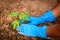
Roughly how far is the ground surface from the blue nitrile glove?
76 millimetres

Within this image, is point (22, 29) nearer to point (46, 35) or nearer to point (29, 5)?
point (46, 35)

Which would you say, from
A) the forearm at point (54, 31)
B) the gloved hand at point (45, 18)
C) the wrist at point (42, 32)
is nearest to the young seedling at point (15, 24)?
the gloved hand at point (45, 18)

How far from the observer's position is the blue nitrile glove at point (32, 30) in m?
2.16

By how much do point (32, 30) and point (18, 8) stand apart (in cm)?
61

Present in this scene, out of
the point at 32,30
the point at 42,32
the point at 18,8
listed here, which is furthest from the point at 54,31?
the point at 18,8

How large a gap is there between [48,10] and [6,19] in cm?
79

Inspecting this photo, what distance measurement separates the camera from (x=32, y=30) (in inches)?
87.1

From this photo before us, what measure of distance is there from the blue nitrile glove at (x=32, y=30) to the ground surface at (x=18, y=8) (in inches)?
3.0

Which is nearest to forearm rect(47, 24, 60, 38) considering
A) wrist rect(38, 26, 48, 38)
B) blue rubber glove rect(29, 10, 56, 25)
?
wrist rect(38, 26, 48, 38)

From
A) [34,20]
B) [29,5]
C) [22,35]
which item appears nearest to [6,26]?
[22,35]

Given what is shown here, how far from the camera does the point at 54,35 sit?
2016 mm

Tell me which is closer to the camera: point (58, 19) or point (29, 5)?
point (58, 19)

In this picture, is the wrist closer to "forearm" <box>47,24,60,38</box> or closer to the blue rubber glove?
"forearm" <box>47,24,60,38</box>

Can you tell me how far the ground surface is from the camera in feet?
7.36
